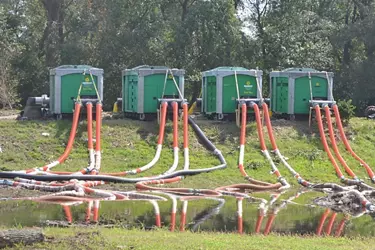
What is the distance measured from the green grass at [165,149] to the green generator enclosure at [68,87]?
899mm

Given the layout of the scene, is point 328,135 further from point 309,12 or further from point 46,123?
point 309,12

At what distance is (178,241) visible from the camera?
44.4ft

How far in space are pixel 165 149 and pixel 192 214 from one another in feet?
26.0

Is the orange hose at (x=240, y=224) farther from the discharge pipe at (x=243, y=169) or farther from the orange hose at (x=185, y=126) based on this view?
the orange hose at (x=185, y=126)

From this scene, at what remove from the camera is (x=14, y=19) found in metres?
44.3

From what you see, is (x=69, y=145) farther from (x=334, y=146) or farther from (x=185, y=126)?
(x=334, y=146)

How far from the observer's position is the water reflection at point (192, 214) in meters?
17.0

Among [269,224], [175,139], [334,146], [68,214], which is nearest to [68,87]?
[175,139]

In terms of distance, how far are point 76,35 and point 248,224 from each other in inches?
985

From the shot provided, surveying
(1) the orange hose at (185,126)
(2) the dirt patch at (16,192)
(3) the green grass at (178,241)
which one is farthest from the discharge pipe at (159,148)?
(3) the green grass at (178,241)

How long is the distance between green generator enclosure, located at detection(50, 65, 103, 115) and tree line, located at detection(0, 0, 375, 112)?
8.84 m

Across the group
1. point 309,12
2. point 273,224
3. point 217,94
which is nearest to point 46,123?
point 217,94

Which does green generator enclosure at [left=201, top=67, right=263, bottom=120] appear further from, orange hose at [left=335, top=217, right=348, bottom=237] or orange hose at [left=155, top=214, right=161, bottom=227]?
orange hose at [left=155, top=214, right=161, bottom=227]

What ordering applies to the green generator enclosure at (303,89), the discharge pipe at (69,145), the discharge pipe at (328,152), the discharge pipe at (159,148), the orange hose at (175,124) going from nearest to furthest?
the discharge pipe at (69,145) < the discharge pipe at (159,148) < the discharge pipe at (328,152) < the orange hose at (175,124) < the green generator enclosure at (303,89)
